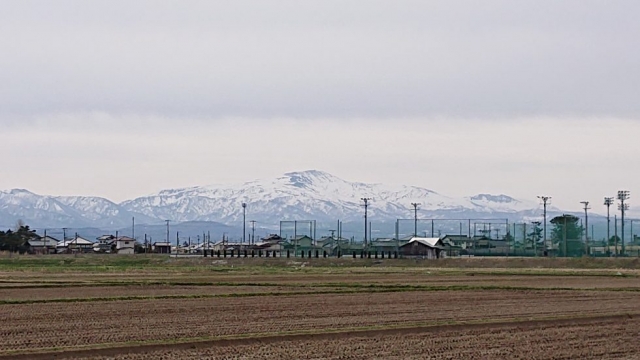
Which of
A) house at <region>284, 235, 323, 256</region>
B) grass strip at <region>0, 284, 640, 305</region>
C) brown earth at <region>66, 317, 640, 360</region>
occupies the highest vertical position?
house at <region>284, 235, 323, 256</region>

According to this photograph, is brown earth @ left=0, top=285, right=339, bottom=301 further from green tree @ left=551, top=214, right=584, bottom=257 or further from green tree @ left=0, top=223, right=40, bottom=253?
green tree @ left=0, top=223, right=40, bottom=253

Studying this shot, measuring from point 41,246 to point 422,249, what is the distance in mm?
71459

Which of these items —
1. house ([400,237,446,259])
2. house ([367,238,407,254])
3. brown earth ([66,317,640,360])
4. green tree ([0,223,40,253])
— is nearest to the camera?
brown earth ([66,317,640,360])

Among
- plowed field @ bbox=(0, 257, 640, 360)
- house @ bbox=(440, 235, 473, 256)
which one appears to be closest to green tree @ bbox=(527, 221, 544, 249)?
house @ bbox=(440, 235, 473, 256)

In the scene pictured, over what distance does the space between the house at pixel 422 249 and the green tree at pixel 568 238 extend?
12.2m

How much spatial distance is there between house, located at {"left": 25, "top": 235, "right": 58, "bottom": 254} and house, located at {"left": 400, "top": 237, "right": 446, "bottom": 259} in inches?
2282

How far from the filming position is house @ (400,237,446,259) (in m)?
116

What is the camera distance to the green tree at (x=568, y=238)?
108812 millimetres

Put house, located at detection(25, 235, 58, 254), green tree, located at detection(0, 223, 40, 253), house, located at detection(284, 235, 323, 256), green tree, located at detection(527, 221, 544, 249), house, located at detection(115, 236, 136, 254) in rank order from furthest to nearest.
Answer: house, located at detection(115, 236, 136, 254)
house, located at detection(25, 235, 58, 254)
green tree, located at detection(0, 223, 40, 253)
house, located at detection(284, 235, 323, 256)
green tree, located at detection(527, 221, 544, 249)

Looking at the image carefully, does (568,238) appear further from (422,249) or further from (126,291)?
(126,291)

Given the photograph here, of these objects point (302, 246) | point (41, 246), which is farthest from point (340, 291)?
point (41, 246)

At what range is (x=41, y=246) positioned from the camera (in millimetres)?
165375

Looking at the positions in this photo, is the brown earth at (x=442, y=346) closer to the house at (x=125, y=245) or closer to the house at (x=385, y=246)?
the house at (x=385, y=246)

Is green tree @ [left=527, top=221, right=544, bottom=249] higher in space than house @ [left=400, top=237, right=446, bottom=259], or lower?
higher
